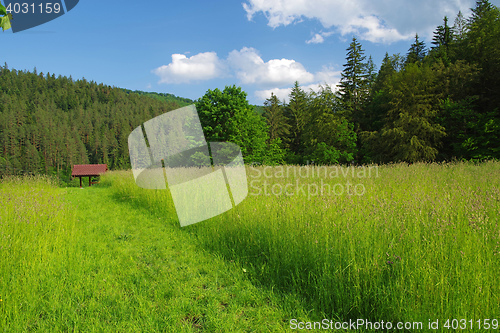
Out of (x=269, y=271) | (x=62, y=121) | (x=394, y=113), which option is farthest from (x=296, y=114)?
(x=62, y=121)

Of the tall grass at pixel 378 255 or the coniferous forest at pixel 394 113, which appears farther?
the coniferous forest at pixel 394 113

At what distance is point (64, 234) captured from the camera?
13.8 feet

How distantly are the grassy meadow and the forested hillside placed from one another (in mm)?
33705

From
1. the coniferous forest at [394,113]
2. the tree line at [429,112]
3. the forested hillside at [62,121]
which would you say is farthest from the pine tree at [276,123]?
the forested hillside at [62,121]

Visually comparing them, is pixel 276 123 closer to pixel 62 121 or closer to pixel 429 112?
pixel 429 112

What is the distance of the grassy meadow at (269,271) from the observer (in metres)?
2.04

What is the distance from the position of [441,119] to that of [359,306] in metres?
27.9

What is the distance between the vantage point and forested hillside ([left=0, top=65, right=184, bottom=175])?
67.6 m

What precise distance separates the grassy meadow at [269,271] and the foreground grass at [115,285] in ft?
0.05

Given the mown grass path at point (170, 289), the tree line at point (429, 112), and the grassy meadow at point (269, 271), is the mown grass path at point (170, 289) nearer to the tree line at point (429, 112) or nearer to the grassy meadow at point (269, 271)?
the grassy meadow at point (269, 271)

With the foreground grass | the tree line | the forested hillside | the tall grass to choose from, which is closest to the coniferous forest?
the tree line

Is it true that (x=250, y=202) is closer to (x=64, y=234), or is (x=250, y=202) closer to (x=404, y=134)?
(x=64, y=234)

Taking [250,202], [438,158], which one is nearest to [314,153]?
[438,158]

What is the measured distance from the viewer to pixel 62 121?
322 ft
